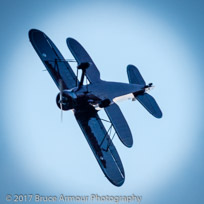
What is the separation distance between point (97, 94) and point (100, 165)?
602 centimetres

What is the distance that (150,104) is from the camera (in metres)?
26.2

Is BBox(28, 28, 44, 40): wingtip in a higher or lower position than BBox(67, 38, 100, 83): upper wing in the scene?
higher

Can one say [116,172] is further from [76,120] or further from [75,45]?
[75,45]

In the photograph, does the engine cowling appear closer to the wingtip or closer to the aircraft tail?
the wingtip

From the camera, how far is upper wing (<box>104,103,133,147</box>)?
70.0 feet

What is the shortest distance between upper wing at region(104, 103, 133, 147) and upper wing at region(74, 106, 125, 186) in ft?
4.77

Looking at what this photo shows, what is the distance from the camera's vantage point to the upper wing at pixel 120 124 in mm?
21327

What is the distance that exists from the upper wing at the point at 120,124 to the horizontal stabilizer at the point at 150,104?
11.6 ft

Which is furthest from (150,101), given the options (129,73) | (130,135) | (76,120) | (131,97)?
(76,120)

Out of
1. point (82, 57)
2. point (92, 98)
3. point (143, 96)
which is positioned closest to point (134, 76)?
point (143, 96)

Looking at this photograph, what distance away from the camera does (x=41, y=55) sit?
22844mm

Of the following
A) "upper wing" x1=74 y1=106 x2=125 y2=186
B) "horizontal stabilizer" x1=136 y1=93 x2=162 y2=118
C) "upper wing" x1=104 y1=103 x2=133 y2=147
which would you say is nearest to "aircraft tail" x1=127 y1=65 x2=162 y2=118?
"horizontal stabilizer" x1=136 y1=93 x2=162 y2=118

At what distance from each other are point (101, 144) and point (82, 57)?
26.7ft

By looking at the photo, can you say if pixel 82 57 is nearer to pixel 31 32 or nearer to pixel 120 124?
pixel 31 32
